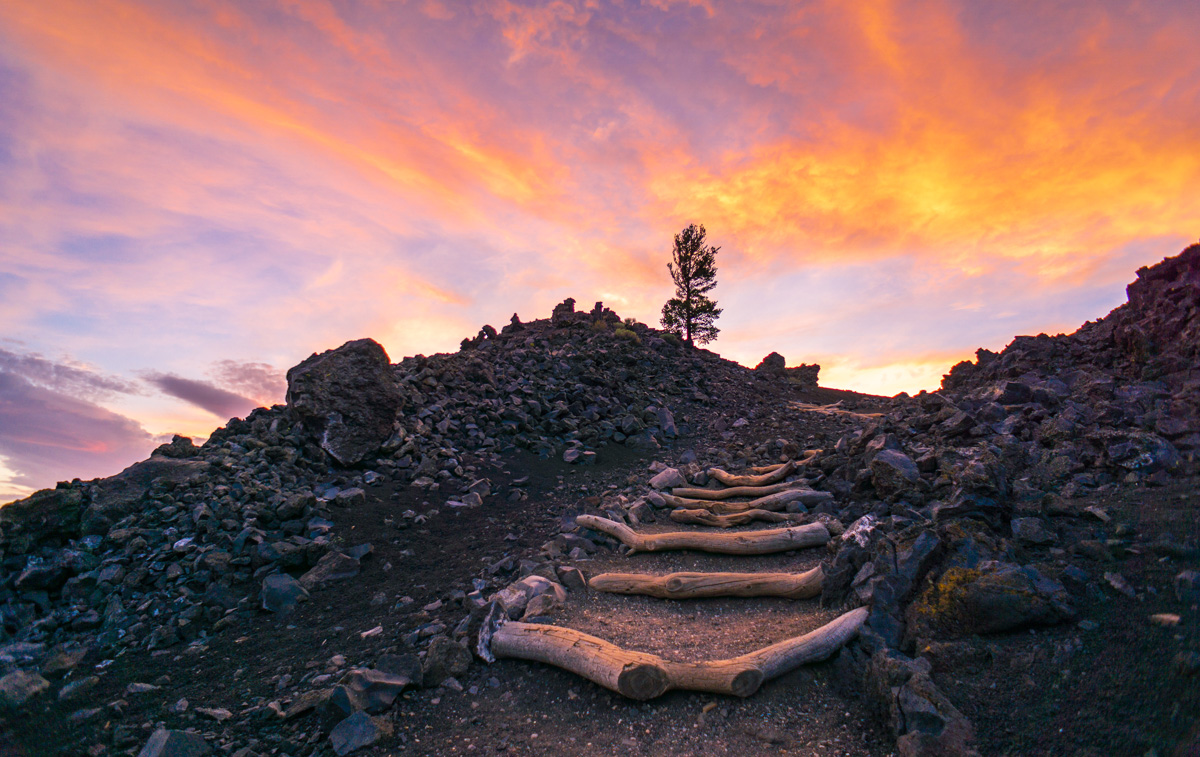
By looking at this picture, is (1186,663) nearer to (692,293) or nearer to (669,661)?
(669,661)

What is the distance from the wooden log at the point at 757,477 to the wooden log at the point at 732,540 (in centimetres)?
334

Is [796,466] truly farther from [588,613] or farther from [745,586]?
[588,613]

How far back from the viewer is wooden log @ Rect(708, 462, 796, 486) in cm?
1208

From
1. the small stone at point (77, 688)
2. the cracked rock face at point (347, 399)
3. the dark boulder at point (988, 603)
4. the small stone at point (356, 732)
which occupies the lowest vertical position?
the small stone at point (77, 688)

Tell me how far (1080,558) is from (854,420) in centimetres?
1385

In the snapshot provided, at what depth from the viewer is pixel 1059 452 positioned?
25.1 feet

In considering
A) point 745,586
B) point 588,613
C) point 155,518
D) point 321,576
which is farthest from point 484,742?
point 155,518

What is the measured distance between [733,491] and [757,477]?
101 centimetres

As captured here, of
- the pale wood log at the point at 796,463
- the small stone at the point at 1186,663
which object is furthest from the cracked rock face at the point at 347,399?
the small stone at the point at 1186,663

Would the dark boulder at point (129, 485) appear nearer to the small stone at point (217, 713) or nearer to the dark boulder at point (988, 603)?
the small stone at point (217, 713)

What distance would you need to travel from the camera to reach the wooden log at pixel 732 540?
8.38m

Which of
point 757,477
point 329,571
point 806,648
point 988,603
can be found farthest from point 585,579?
point 757,477

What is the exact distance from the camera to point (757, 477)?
12.4 m

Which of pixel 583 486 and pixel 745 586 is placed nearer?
pixel 745 586
